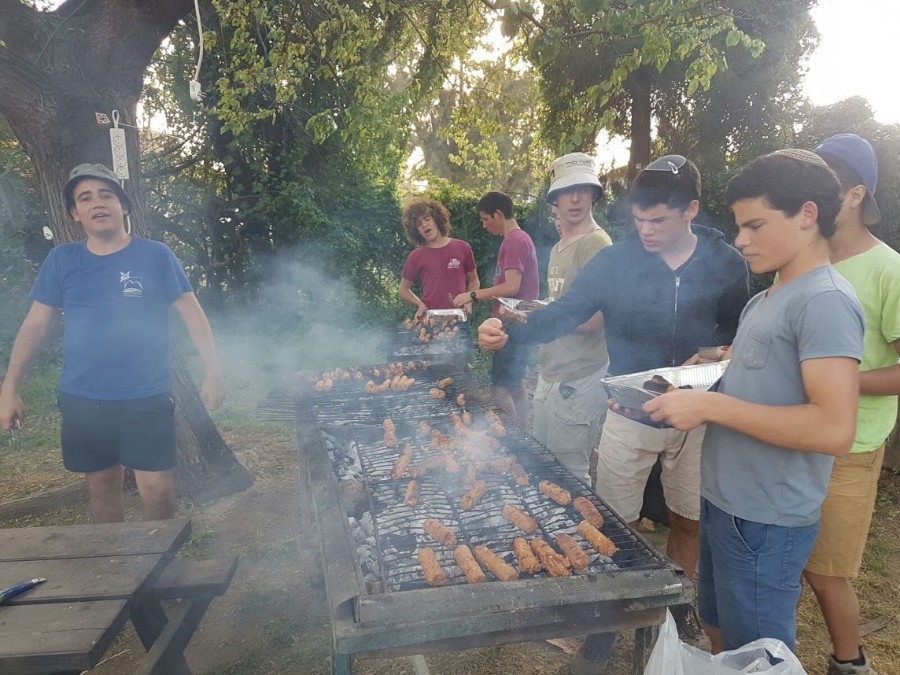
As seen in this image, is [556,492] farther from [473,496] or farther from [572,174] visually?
[572,174]

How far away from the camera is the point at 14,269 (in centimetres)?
752

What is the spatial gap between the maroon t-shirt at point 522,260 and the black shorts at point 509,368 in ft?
1.94

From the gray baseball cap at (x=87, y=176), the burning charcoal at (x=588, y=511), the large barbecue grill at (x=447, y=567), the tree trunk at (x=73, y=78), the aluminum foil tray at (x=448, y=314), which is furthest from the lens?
the aluminum foil tray at (x=448, y=314)

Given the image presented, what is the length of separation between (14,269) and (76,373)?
19.2ft

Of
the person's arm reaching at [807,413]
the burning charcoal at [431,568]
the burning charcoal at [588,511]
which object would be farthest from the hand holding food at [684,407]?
the burning charcoal at [431,568]

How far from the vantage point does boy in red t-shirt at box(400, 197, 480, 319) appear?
19.2ft

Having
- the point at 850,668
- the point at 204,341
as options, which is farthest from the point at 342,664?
the point at 204,341

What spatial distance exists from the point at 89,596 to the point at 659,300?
300 cm

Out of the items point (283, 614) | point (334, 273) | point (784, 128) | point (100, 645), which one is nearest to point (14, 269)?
point (334, 273)

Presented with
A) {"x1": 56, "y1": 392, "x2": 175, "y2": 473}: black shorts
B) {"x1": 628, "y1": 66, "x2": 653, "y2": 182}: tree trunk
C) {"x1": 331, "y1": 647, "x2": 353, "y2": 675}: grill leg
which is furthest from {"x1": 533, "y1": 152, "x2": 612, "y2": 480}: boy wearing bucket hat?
{"x1": 628, "y1": 66, "x2": 653, "y2": 182}: tree trunk

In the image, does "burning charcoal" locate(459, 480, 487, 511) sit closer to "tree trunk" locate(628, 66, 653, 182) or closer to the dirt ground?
the dirt ground

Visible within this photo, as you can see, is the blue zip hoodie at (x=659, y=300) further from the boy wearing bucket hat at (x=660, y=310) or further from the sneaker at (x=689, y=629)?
the sneaker at (x=689, y=629)

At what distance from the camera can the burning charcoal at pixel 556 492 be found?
2504 millimetres

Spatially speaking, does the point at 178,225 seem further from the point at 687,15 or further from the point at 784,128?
the point at 784,128
